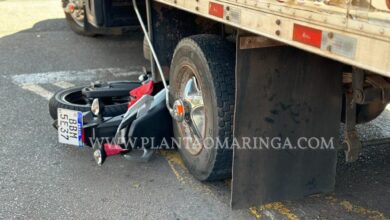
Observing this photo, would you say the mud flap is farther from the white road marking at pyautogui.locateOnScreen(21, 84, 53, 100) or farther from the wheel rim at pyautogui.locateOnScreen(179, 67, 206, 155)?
the white road marking at pyautogui.locateOnScreen(21, 84, 53, 100)

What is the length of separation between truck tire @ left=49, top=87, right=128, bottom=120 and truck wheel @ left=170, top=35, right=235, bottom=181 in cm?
57

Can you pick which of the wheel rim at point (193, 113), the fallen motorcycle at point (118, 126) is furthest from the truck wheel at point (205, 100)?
the fallen motorcycle at point (118, 126)

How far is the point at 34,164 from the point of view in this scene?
13.5 ft

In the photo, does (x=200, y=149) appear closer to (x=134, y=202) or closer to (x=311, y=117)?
(x=134, y=202)

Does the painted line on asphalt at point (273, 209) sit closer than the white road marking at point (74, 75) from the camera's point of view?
Yes

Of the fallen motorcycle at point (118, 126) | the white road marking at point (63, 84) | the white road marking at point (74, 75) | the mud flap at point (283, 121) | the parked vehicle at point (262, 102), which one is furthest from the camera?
the white road marking at point (74, 75)

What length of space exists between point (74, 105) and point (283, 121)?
74.9 inches

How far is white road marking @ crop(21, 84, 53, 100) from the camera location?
578 cm

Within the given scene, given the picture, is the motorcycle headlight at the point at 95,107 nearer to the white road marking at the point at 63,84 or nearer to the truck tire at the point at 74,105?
the truck tire at the point at 74,105

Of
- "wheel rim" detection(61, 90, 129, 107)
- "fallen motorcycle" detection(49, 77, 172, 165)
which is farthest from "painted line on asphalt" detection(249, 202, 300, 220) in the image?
"wheel rim" detection(61, 90, 129, 107)

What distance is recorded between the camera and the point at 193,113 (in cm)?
362

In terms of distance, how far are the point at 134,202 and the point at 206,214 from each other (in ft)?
1.73

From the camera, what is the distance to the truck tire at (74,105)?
414 centimetres

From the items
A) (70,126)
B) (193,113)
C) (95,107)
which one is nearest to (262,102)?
(193,113)
